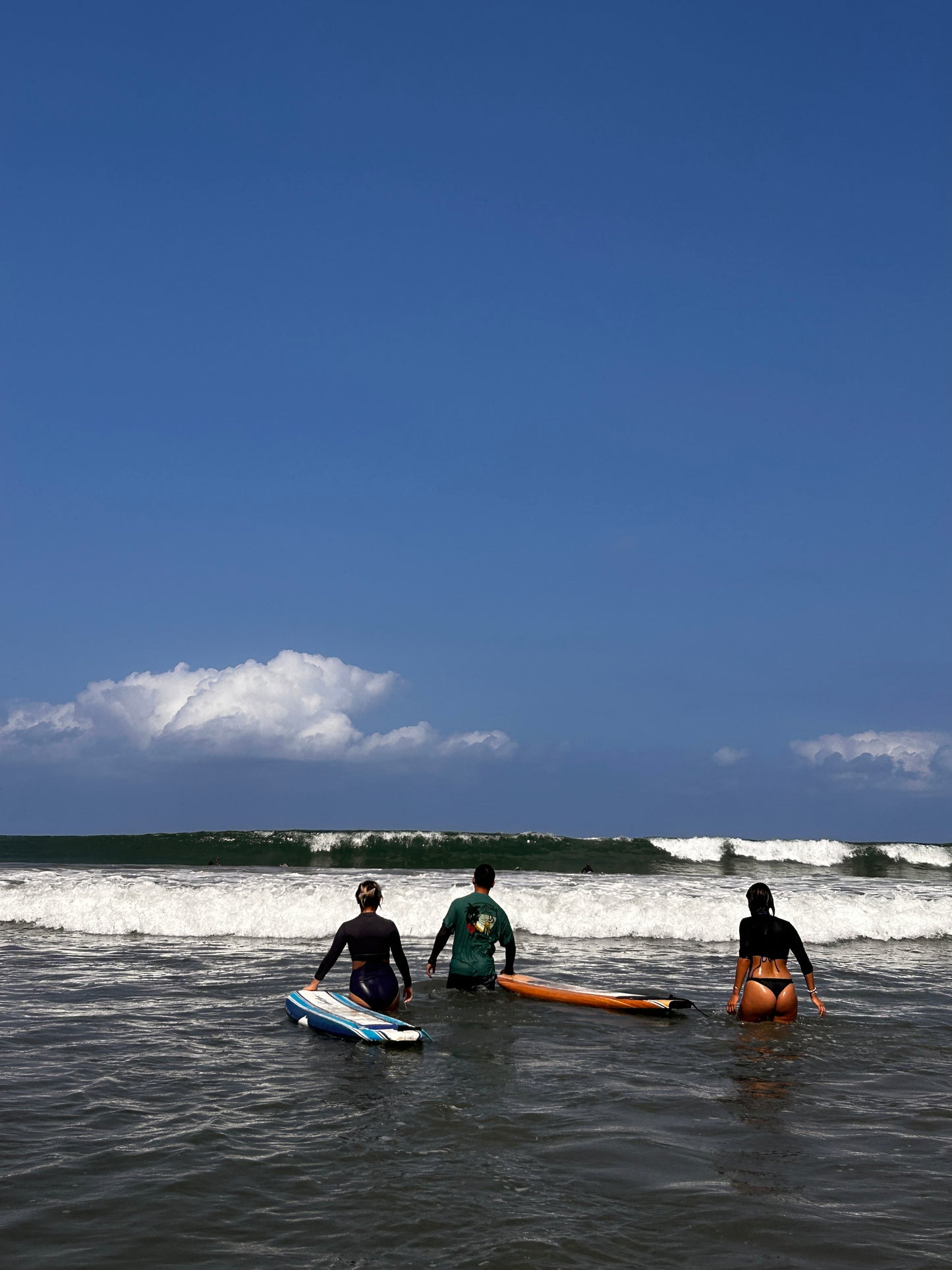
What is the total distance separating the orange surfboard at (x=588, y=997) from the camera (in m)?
11.3

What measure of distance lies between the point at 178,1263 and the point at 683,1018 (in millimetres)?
7697

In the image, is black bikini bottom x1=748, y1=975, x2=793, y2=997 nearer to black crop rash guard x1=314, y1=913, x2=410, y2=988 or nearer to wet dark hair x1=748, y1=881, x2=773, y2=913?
wet dark hair x1=748, y1=881, x2=773, y2=913

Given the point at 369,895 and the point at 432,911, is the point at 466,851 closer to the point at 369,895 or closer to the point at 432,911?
the point at 432,911

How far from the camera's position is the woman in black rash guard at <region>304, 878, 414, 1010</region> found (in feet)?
34.3

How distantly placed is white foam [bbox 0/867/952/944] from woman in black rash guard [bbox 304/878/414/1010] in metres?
8.37

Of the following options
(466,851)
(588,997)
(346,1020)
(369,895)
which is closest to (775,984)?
(588,997)

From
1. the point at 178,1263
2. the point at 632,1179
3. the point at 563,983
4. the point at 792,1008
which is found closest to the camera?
the point at 178,1263

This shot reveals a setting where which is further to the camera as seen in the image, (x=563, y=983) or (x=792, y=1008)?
→ (x=563, y=983)

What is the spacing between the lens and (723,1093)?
319 inches

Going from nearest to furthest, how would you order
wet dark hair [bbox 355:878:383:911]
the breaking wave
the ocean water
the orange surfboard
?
the ocean water
wet dark hair [bbox 355:878:383:911]
the orange surfboard
the breaking wave

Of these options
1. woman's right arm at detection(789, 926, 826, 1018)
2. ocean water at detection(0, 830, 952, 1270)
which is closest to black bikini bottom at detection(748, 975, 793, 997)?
woman's right arm at detection(789, 926, 826, 1018)

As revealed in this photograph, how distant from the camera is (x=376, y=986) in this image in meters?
10.5

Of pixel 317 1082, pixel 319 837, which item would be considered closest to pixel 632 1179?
pixel 317 1082

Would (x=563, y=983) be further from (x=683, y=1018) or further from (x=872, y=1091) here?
(x=872, y=1091)
